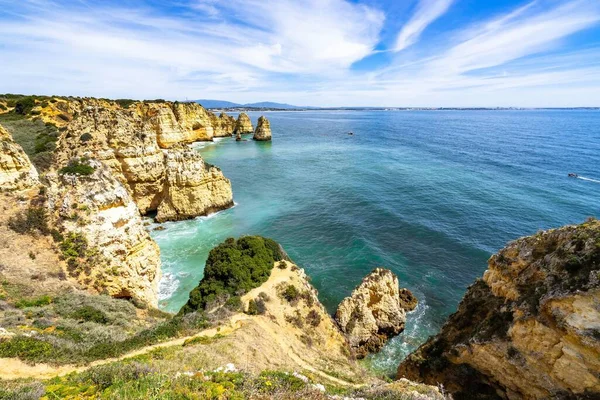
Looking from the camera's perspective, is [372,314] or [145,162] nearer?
[372,314]

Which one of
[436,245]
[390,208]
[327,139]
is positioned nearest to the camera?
[436,245]

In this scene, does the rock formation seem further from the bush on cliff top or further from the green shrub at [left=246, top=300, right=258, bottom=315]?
the green shrub at [left=246, top=300, right=258, bottom=315]

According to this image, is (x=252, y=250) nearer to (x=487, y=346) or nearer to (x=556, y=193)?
(x=487, y=346)

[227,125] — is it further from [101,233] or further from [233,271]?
[233,271]

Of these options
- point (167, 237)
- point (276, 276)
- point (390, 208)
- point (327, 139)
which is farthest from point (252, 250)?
point (327, 139)

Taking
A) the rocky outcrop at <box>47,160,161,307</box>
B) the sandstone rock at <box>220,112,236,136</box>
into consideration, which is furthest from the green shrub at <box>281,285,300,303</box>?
the sandstone rock at <box>220,112,236,136</box>

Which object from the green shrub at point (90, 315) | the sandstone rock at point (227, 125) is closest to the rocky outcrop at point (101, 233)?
the green shrub at point (90, 315)

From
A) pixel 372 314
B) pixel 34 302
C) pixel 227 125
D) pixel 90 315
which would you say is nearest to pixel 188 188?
pixel 34 302
